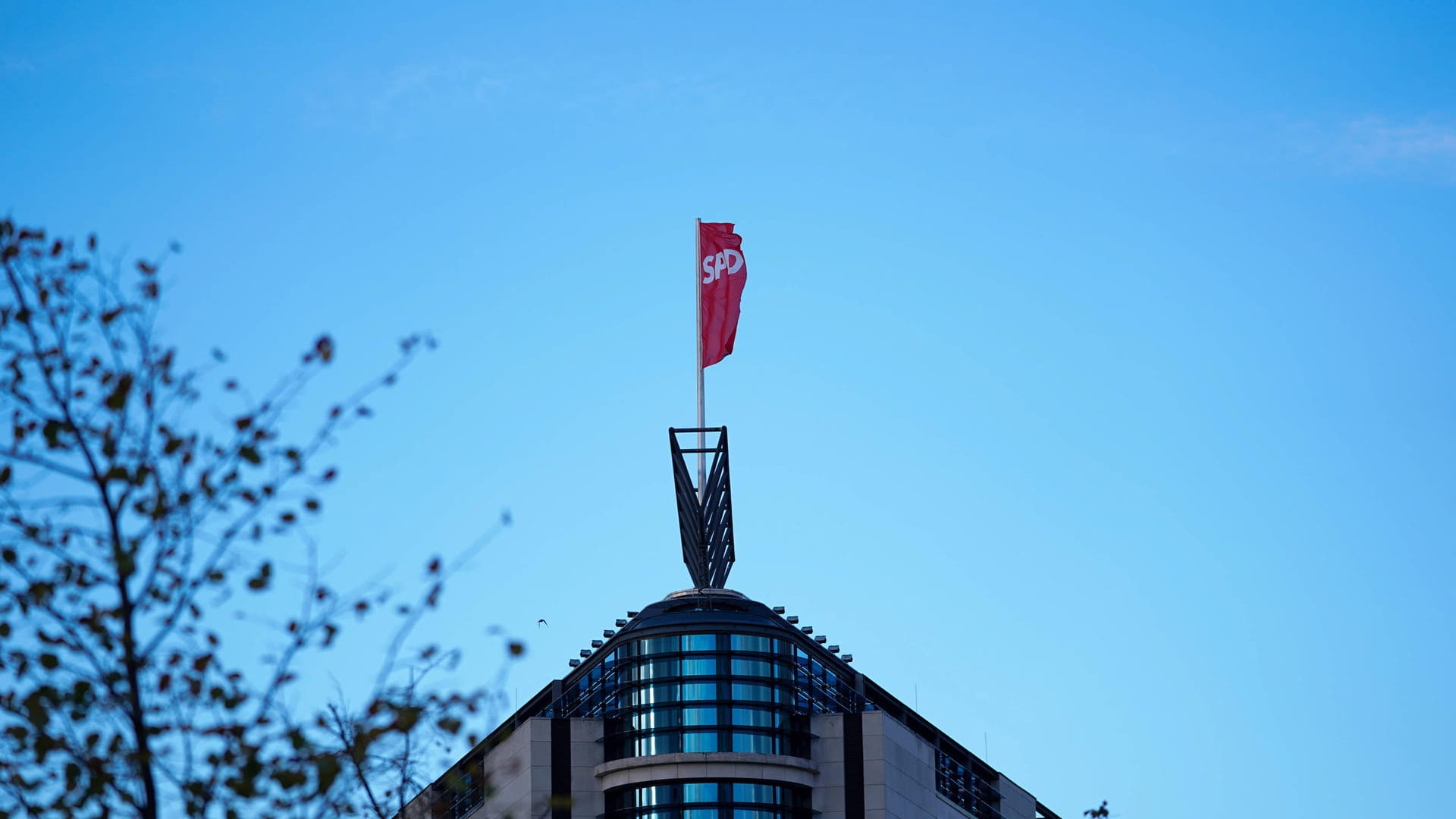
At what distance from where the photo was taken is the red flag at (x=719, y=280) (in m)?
134

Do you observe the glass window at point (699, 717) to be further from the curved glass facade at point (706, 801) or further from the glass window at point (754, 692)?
the curved glass facade at point (706, 801)

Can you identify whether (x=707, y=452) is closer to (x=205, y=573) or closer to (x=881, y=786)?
(x=881, y=786)

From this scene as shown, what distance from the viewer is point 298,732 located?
1212 inches

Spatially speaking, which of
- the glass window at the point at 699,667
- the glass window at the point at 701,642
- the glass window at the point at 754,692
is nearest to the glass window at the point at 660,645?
the glass window at the point at 701,642

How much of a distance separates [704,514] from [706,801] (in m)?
17.3

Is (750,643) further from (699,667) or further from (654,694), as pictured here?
(654,694)

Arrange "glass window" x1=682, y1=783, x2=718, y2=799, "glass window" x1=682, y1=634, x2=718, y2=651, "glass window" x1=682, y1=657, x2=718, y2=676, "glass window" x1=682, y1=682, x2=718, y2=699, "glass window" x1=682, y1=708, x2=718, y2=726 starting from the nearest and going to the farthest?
"glass window" x1=682, y1=783, x2=718, y2=799 → "glass window" x1=682, y1=708, x2=718, y2=726 → "glass window" x1=682, y1=657, x2=718, y2=676 → "glass window" x1=682, y1=682, x2=718, y2=699 → "glass window" x1=682, y1=634, x2=718, y2=651

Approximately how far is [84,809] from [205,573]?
3.46 metres

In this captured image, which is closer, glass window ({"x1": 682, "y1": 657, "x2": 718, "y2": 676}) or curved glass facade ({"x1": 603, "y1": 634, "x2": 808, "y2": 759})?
curved glass facade ({"x1": 603, "y1": 634, "x2": 808, "y2": 759})

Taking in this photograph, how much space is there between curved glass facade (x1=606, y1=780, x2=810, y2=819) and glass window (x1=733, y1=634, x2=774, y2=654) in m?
7.23

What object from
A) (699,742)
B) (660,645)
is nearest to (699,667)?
(660,645)

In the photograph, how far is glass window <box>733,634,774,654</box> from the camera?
126 meters

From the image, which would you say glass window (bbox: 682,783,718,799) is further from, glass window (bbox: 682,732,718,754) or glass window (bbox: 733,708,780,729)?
glass window (bbox: 733,708,780,729)

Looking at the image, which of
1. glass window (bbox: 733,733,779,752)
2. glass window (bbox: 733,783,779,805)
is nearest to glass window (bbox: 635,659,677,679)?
glass window (bbox: 733,733,779,752)
